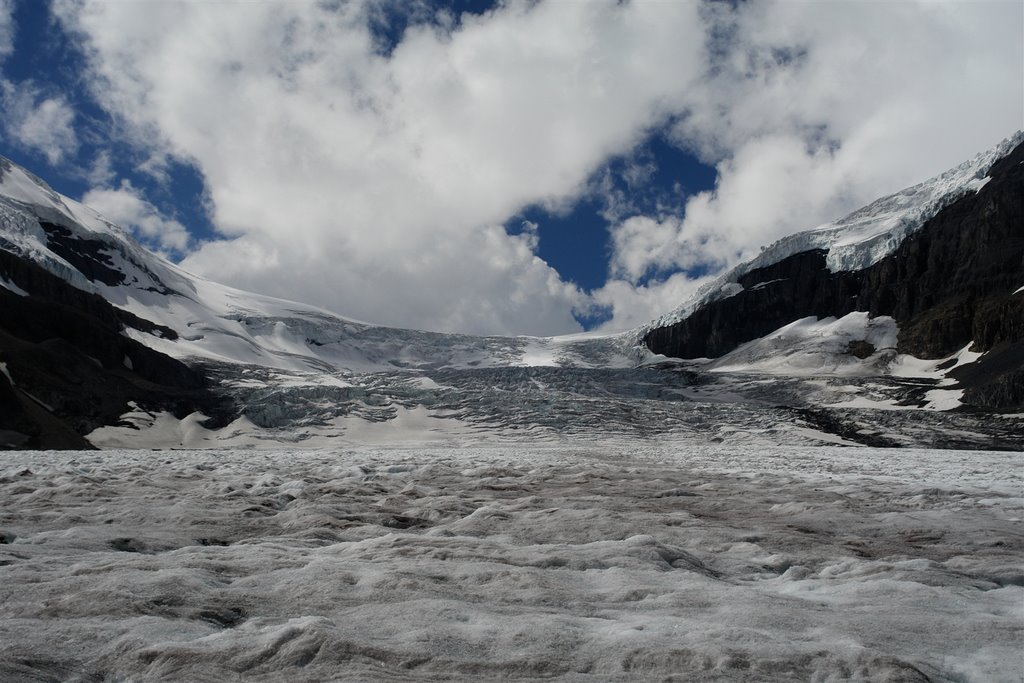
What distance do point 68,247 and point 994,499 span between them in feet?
516

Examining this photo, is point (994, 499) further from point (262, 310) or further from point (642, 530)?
point (262, 310)

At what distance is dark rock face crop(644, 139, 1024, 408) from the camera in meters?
83.5

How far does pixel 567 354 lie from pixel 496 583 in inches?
5636

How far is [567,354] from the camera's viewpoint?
486ft

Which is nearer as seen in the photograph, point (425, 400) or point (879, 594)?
point (879, 594)

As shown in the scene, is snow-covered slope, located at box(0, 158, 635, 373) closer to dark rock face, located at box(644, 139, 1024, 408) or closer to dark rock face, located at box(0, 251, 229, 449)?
dark rock face, located at box(644, 139, 1024, 408)

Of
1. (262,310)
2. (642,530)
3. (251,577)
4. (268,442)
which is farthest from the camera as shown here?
(262,310)

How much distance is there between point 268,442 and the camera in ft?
151

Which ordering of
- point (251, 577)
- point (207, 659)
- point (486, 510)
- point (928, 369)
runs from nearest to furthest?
point (207, 659) → point (251, 577) → point (486, 510) → point (928, 369)

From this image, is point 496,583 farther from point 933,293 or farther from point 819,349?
point 933,293

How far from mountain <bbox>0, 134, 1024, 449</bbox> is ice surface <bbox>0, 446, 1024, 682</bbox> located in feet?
97.3

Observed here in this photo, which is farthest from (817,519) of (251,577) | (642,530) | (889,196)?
(889,196)

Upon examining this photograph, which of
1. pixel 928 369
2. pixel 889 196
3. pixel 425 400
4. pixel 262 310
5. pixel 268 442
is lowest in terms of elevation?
pixel 268 442

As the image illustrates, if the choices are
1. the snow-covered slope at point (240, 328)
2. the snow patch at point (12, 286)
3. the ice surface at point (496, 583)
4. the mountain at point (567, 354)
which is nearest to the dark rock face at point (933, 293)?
the mountain at point (567, 354)
